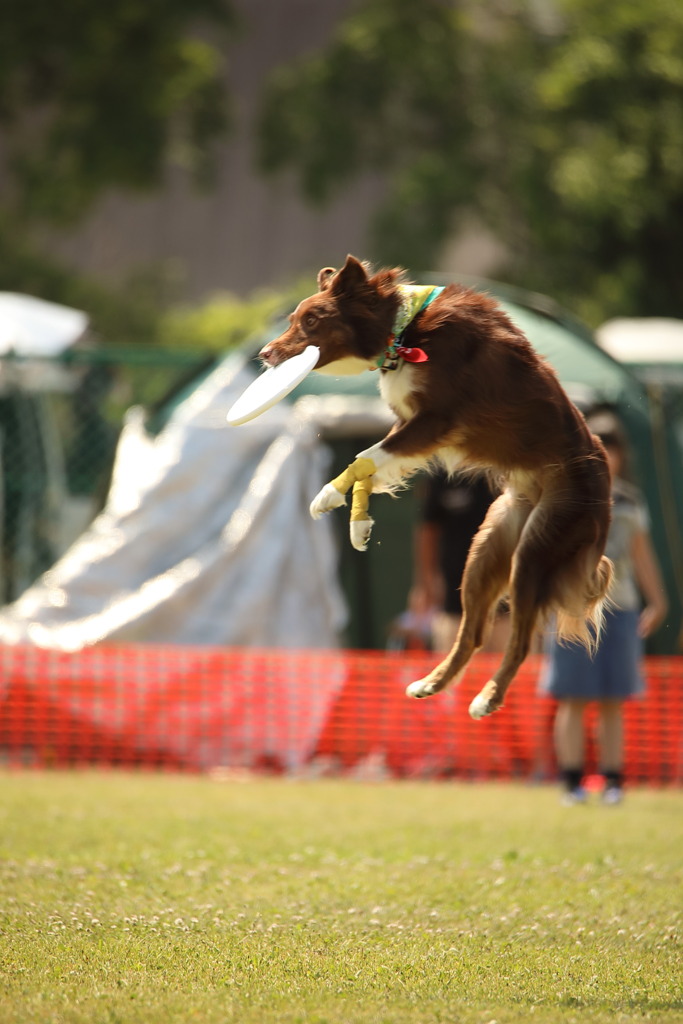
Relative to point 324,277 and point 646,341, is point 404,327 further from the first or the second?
point 646,341

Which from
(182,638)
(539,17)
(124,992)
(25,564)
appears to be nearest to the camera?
(124,992)

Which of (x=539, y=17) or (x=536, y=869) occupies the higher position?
(x=539, y=17)

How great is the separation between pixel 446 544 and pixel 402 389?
4979 mm

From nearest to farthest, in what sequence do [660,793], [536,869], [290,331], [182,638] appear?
[290,331] → [536,869] → [660,793] → [182,638]

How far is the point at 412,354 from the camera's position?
3932mm

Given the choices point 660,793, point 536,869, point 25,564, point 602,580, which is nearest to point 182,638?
point 25,564

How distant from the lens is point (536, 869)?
581 centimetres

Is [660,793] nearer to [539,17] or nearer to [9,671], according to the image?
[9,671]

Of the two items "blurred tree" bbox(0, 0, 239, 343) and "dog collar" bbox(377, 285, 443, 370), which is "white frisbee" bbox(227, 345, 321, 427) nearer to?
"dog collar" bbox(377, 285, 443, 370)

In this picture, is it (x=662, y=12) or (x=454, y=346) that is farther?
(x=662, y=12)

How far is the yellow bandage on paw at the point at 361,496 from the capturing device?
3.92 meters

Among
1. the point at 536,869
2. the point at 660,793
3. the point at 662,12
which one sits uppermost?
the point at 662,12

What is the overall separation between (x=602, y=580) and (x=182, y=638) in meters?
5.55

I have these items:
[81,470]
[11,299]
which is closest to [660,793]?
[81,470]
